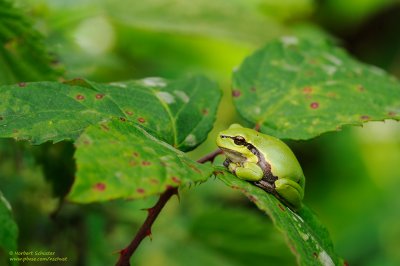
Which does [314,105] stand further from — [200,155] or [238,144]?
[200,155]

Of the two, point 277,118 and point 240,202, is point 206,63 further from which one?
point 277,118

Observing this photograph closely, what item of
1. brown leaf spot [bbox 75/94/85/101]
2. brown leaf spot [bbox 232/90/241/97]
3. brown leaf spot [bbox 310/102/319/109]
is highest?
brown leaf spot [bbox 75/94/85/101]

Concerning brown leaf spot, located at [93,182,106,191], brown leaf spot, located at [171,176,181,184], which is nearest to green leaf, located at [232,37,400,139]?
brown leaf spot, located at [171,176,181,184]

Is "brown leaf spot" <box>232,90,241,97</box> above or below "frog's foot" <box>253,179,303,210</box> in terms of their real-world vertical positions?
above

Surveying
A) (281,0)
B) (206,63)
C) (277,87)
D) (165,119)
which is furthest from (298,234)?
(281,0)

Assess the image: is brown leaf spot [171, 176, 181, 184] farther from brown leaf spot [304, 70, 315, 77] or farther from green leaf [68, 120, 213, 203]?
brown leaf spot [304, 70, 315, 77]

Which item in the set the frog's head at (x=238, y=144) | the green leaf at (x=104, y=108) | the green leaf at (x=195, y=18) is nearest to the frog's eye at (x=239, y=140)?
the frog's head at (x=238, y=144)

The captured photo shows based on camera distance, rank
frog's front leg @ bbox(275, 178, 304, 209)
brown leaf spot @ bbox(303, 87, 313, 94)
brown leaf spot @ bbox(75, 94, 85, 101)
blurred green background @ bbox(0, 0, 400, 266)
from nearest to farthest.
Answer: brown leaf spot @ bbox(75, 94, 85, 101), frog's front leg @ bbox(275, 178, 304, 209), brown leaf spot @ bbox(303, 87, 313, 94), blurred green background @ bbox(0, 0, 400, 266)
